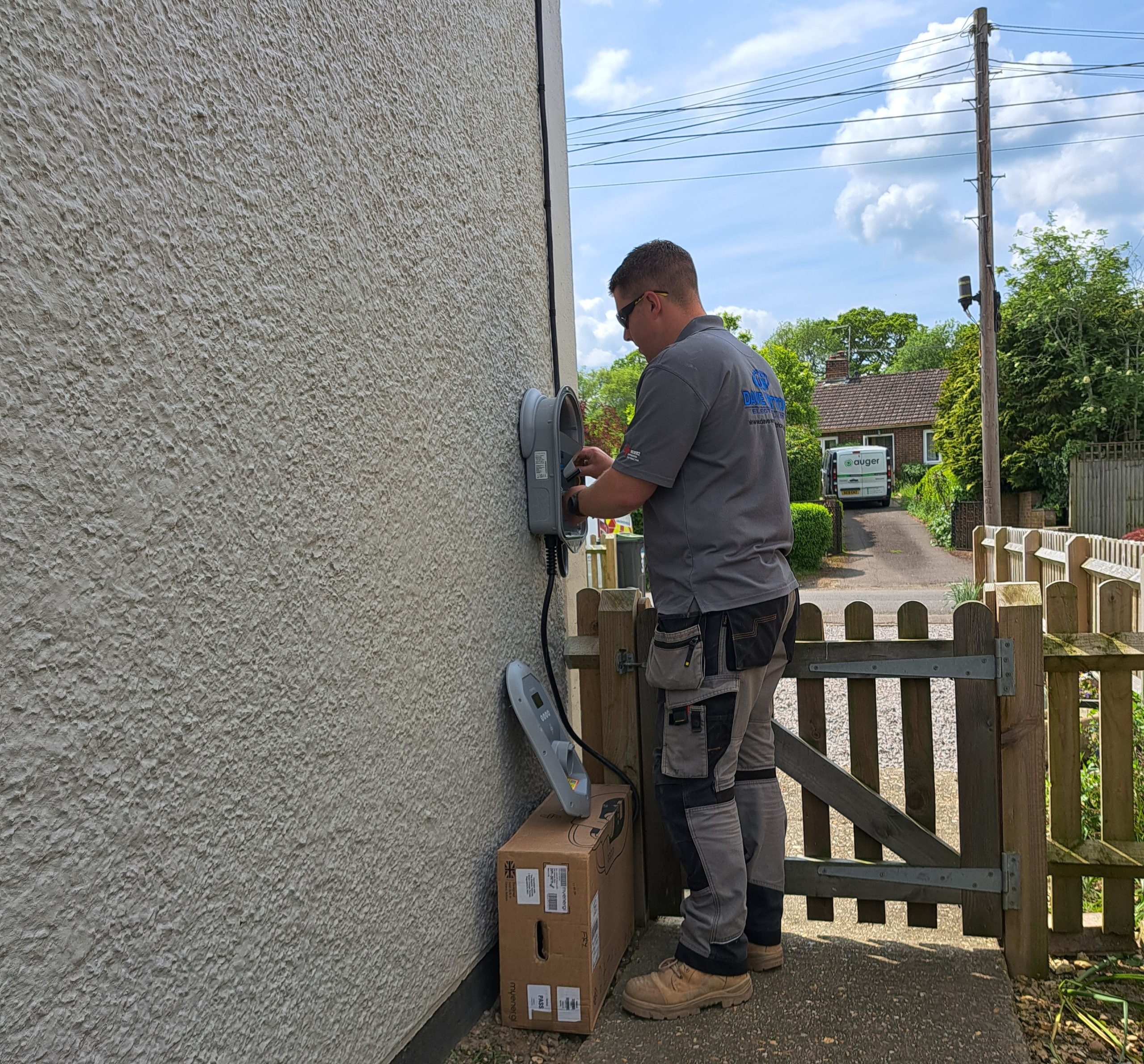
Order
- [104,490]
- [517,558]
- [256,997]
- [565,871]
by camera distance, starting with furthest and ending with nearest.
Answer: [517,558], [565,871], [256,997], [104,490]

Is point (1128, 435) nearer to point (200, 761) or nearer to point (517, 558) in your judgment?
point (517, 558)

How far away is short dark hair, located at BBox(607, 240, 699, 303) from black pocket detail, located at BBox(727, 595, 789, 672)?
1.01m

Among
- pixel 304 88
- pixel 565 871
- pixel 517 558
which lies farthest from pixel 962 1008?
pixel 304 88

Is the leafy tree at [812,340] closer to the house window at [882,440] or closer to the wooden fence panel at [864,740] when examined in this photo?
the house window at [882,440]

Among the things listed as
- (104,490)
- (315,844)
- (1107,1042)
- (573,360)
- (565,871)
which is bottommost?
(1107,1042)

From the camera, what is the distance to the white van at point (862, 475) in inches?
1246

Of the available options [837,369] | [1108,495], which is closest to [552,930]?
[1108,495]

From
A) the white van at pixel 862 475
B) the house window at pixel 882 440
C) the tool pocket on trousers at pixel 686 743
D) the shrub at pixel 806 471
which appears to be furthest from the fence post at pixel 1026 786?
the house window at pixel 882 440

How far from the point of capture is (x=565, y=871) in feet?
8.23

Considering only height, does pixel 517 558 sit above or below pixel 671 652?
above

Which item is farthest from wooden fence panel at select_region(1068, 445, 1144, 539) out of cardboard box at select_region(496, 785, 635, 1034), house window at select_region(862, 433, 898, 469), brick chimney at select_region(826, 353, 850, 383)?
brick chimney at select_region(826, 353, 850, 383)

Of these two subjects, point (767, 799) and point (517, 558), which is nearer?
point (767, 799)

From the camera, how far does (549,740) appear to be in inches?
113

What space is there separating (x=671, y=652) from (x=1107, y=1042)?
1521 millimetres
